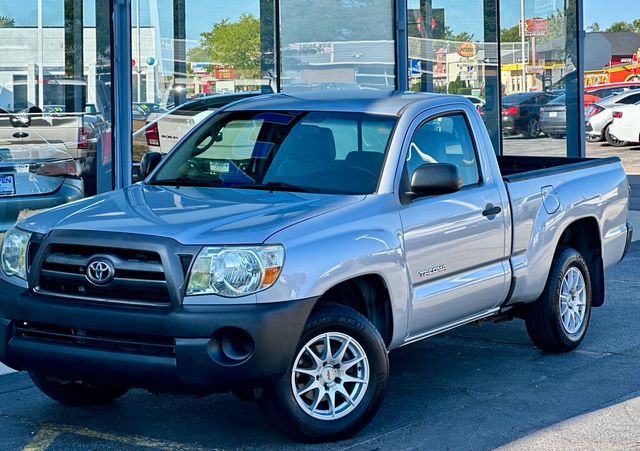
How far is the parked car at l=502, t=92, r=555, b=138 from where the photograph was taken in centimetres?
1656

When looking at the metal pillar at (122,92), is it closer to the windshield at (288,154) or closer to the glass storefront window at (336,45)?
the glass storefront window at (336,45)

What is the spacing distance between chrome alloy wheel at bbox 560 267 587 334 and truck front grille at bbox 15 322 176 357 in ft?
11.0

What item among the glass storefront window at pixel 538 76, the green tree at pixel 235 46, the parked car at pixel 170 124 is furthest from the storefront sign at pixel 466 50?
the parked car at pixel 170 124

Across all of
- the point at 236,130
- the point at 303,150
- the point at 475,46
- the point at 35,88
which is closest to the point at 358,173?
the point at 303,150

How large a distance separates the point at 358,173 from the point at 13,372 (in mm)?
2810

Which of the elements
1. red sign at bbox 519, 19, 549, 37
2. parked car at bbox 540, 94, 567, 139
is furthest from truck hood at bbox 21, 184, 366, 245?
parked car at bbox 540, 94, 567, 139

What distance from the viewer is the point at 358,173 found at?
6516mm

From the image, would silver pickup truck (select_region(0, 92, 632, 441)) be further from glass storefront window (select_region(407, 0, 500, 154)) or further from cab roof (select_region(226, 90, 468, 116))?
glass storefront window (select_region(407, 0, 500, 154))

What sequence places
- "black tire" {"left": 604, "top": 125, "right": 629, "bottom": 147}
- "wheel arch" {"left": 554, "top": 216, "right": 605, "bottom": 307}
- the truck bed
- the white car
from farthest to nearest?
"black tire" {"left": 604, "top": 125, "right": 629, "bottom": 147}, the white car, "wheel arch" {"left": 554, "top": 216, "right": 605, "bottom": 307}, the truck bed

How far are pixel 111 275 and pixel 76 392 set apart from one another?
4.14 feet

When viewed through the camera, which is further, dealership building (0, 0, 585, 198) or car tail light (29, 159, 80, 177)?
dealership building (0, 0, 585, 198)

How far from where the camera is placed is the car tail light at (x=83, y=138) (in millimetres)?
12000

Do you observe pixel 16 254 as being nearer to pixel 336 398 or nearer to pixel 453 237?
pixel 336 398

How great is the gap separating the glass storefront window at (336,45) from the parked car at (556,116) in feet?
10.1
